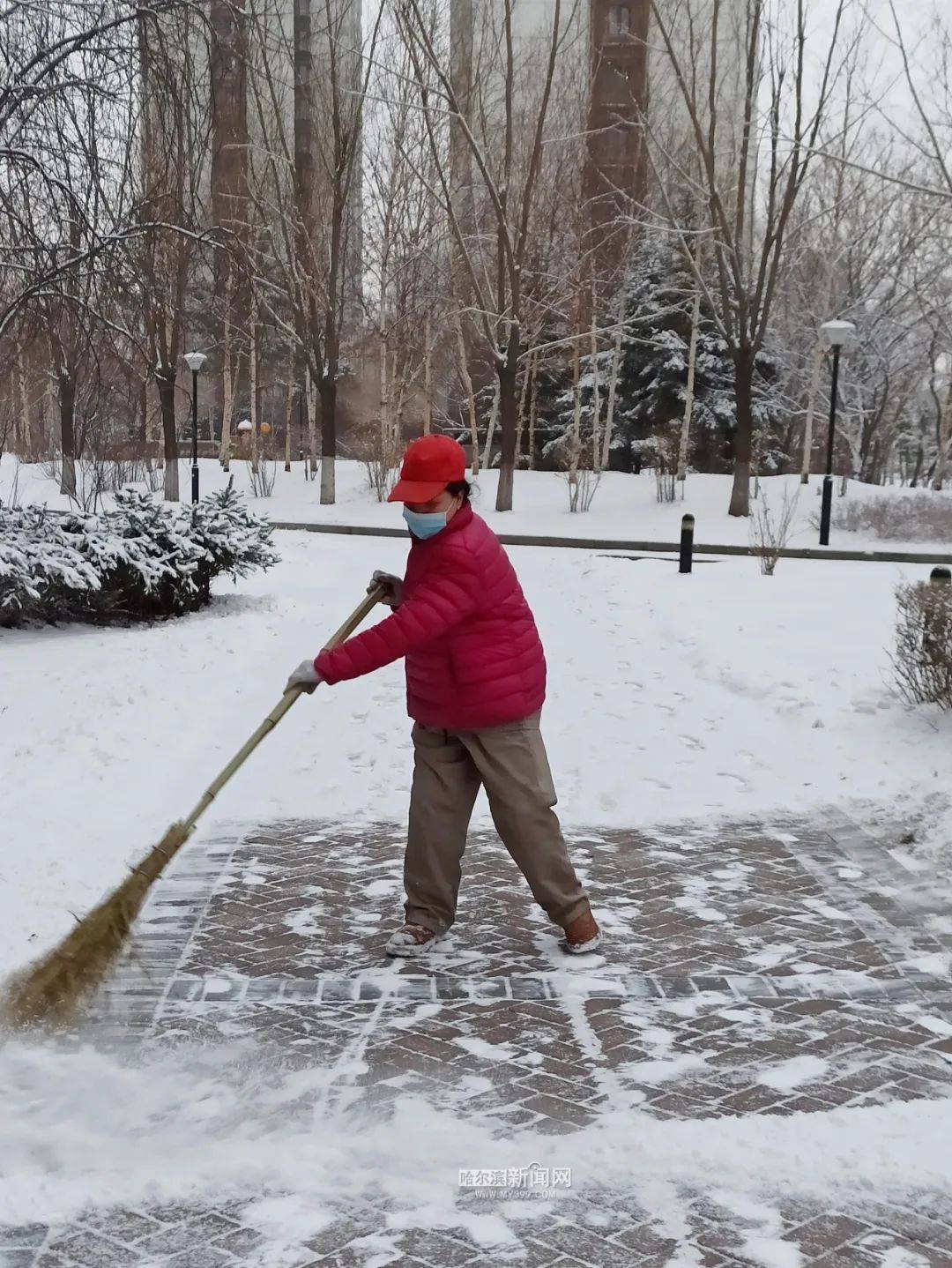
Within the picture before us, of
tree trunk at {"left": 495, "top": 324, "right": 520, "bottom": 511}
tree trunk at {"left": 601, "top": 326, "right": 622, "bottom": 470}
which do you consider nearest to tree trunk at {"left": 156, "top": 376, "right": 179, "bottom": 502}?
tree trunk at {"left": 495, "top": 324, "right": 520, "bottom": 511}

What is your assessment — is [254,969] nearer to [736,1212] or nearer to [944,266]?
[736,1212]

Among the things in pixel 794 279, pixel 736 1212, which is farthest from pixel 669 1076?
pixel 794 279

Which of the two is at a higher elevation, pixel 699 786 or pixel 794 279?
pixel 794 279

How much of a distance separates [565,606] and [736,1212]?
417 inches

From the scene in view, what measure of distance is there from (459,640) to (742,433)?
23.1 metres

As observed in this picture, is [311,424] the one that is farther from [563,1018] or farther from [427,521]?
[563,1018]

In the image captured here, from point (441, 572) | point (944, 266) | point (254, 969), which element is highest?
point (944, 266)

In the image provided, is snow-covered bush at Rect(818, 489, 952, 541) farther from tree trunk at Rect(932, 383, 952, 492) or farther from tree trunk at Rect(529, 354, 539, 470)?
tree trunk at Rect(529, 354, 539, 470)

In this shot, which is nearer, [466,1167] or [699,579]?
[466,1167]

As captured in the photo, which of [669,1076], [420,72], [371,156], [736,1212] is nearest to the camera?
[736,1212]

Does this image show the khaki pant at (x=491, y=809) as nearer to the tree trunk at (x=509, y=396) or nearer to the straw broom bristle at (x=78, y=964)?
the straw broom bristle at (x=78, y=964)

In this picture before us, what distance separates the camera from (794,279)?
42.1 meters

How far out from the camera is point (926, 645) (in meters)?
7.52

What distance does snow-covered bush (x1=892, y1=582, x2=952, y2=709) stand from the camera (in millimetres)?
7398
